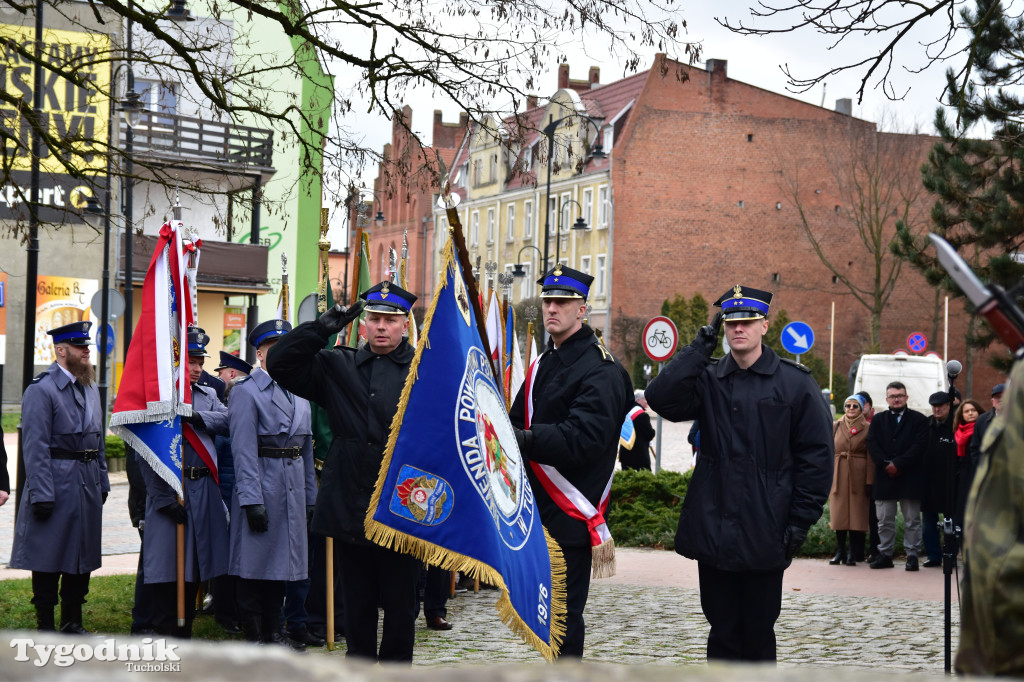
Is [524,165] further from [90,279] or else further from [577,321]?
[90,279]

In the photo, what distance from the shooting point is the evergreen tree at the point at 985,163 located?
31.2 feet

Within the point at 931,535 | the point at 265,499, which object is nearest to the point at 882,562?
the point at 931,535

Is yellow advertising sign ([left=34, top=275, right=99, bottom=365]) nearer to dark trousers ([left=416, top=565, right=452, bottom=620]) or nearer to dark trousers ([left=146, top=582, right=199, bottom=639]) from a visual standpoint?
dark trousers ([left=416, top=565, right=452, bottom=620])

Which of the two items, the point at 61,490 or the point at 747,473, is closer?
the point at 747,473

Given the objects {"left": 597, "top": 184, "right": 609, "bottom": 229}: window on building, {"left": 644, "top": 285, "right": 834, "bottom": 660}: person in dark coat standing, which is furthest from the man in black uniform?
{"left": 597, "top": 184, "right": 609, "bottom": 229}: window on building

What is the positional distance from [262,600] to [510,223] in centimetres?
6411

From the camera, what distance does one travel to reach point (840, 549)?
14.4 metres

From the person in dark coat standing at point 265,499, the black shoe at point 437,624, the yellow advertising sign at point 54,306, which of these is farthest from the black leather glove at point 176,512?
the yellow advertising sign at point 54,306

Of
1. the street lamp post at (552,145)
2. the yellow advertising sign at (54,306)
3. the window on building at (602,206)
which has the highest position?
the window on building at (602,206)

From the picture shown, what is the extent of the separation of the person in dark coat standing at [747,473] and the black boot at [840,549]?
27.8 feet

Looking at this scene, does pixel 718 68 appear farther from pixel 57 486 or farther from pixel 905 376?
pixel 57 486

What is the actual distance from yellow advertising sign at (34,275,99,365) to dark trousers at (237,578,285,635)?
30432mm

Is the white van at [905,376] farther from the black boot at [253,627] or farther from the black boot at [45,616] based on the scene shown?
the black boot at [45,616]

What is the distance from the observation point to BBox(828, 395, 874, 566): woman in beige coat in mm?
14312
